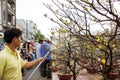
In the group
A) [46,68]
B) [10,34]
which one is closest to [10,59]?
[10,34]

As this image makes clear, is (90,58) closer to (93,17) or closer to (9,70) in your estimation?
(93,17)

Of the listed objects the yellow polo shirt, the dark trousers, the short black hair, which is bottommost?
the dark trousers

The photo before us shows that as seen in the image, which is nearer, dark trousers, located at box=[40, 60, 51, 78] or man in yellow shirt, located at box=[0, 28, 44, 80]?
man in yellow shirt, located at box=[0, 28, 44, 80]

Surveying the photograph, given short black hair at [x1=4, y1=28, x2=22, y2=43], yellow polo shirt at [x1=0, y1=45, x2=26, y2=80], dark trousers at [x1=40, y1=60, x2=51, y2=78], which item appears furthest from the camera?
dark trousers at [x1=40, y1=60, x2=51, y2=78]

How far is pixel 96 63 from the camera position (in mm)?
5586

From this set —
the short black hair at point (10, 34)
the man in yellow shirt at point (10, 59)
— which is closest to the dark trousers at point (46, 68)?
the man in yellow shirt at point (10, 59)

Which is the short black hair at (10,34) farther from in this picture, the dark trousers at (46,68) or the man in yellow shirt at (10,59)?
the dark trousers at (46,68)

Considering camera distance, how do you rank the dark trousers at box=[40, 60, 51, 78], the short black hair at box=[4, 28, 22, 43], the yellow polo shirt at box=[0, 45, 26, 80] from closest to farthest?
the yellow polo shirt at box=[0, 45, 26, 80] → the short black hair at box=[4, 28, 22, 43] → the dark trousers at box=[40, 60, 51, 78]

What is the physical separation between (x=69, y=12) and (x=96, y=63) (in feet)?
3.50

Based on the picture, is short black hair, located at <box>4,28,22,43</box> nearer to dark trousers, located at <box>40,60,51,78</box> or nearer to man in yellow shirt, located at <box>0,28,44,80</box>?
man in yellow shirt, located at <box>0,28,44,80</box>

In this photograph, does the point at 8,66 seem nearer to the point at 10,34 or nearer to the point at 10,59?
the point at 10,59

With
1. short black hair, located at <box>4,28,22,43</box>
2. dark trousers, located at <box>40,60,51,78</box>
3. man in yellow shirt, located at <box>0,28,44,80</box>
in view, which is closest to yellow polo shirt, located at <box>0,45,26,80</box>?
man in yellow shirt, located at <box>0,28,44,80</box>

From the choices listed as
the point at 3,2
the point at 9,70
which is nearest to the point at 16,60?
the point at 9,70

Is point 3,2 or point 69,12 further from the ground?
point 3,2
